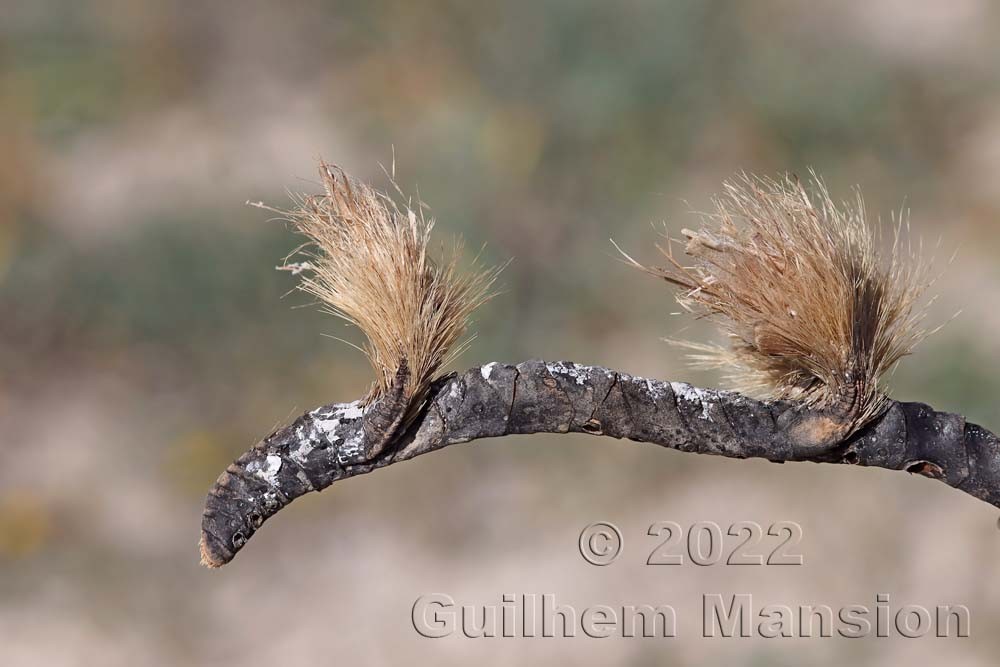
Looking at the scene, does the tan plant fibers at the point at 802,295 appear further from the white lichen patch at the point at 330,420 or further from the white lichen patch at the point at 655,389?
the white lichen patch at the point at 330,420

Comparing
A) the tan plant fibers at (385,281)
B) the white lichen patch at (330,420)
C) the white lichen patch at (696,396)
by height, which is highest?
the tan plant fibers at (385,281)

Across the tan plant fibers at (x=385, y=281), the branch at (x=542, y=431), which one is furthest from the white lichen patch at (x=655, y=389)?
the tan plant fibers at (x=385, y=281)

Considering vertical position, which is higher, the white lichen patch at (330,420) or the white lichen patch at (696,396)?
the white lichen patch at (696,396)

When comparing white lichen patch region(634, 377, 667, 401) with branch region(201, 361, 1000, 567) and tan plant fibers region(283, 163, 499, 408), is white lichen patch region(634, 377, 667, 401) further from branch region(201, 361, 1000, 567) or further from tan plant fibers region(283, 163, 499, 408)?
tan plant fibers region(283, 163, 499, 408)

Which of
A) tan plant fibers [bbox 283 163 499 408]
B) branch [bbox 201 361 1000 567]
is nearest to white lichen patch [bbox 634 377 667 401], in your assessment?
branch [bbox 201 361 1000 567]

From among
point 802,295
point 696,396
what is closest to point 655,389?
point 696,396

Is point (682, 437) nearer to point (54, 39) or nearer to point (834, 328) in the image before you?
point (834, 328)

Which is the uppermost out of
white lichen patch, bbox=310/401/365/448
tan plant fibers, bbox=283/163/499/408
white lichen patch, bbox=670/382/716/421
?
tan plant fibers, bbox=283/163/499/408

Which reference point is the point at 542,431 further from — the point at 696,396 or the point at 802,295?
the point at 802,295
